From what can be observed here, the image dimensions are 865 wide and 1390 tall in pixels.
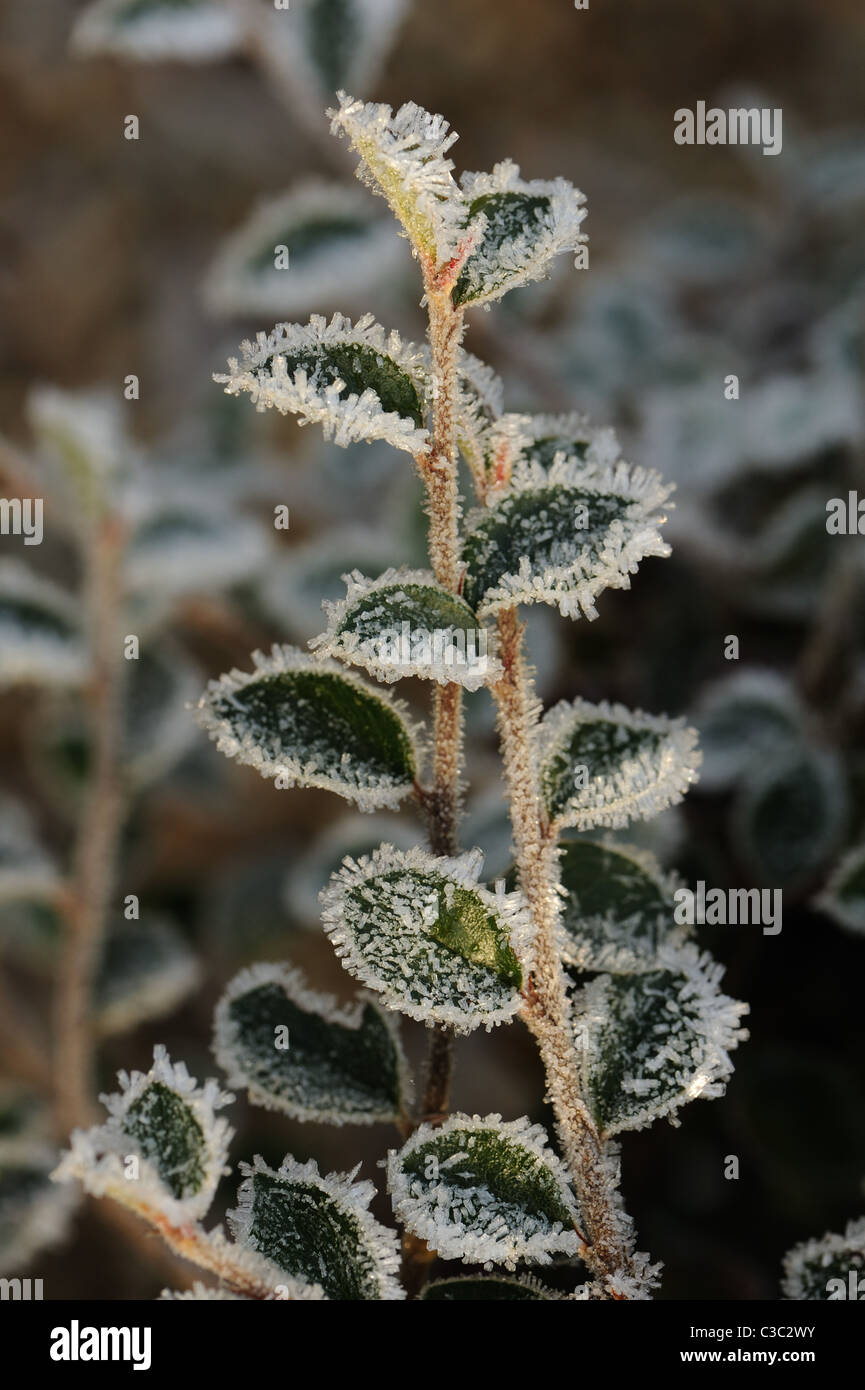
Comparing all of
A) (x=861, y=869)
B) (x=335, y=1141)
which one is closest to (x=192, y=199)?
(x=335, y=1141)

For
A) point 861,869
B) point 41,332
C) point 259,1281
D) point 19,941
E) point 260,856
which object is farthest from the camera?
point 41,332

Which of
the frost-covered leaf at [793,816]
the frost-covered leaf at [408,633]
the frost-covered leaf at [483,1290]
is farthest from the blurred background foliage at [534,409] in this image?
the frost-covered leaf at [408,633]

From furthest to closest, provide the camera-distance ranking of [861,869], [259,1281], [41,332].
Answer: [41,332] < [861,869] < [259,1281]

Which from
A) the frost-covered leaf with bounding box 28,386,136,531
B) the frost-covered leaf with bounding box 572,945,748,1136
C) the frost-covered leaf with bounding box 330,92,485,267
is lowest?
the frost-covered leaf with bounding box 572,945,748,1136

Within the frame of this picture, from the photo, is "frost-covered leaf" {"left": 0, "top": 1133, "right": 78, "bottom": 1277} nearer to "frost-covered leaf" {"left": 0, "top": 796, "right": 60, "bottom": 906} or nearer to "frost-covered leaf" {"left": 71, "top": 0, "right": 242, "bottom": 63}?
"frost-covered leaf" {"left": 0, "top": 796, "right": 60, "bottom": 906}

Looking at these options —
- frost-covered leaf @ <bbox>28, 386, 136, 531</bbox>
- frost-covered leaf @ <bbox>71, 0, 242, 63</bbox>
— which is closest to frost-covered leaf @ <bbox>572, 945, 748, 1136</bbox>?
frost-covered leaf @ <bbox>28, 386, 136, 531</bbox>

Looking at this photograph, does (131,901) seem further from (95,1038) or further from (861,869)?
(861,869)

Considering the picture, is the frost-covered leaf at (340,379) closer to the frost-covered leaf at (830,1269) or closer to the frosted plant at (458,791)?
the frosted plant at (458,791)
